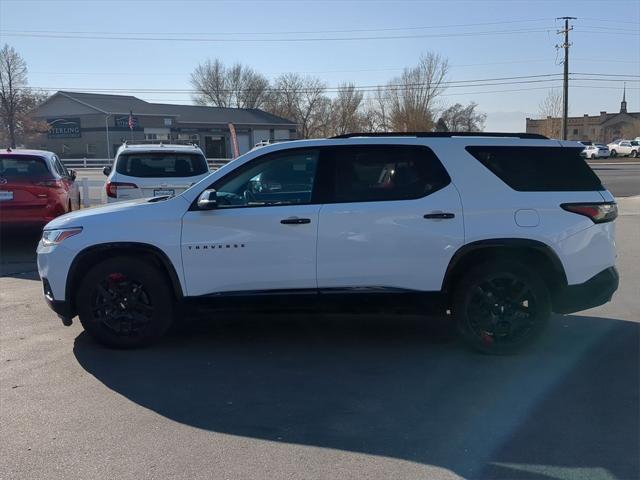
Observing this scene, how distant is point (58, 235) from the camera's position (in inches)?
207

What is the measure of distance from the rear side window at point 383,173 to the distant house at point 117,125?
52.5m

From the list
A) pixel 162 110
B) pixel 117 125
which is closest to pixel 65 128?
pixel 117 125

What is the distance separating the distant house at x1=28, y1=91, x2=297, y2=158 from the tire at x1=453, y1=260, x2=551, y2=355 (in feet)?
174

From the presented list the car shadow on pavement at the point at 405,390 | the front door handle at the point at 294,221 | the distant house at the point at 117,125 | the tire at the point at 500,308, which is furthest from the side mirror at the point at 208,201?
the distant house at the point at 117,125

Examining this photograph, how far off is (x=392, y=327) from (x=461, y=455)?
8.26 feet

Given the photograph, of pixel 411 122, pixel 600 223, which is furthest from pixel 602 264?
pixel 411 122

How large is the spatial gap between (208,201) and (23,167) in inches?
255

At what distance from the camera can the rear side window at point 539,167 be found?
5117 mm

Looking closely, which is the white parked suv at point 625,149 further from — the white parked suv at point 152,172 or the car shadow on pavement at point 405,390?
the car shadow on pavement at point 405,390

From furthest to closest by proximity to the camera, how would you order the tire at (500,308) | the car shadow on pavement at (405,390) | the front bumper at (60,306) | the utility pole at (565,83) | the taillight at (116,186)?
the utility pole at (565,83) → the taillight at (116,186) → the front bumper at (60,306) → the tire at (500,308) → the car shadow on pavement at (405,390)

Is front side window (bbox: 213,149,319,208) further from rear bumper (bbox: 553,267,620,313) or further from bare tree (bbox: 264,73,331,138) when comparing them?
bare tree (bbox: 264,73,331,138)

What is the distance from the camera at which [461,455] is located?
140 inches

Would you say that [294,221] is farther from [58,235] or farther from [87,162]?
[87,162]

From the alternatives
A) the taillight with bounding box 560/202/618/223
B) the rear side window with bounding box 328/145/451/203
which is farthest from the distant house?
the taillight with bounding box 560/202/618/223
